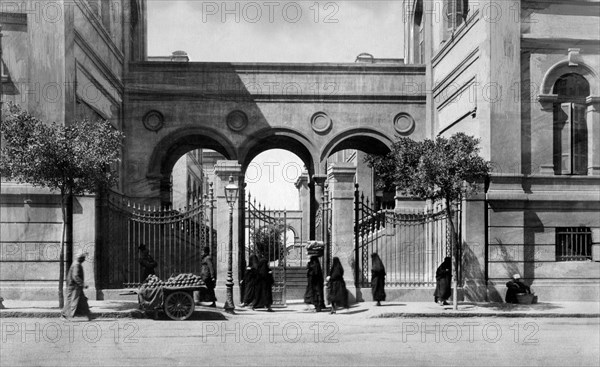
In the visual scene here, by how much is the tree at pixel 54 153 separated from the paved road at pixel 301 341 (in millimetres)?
3215

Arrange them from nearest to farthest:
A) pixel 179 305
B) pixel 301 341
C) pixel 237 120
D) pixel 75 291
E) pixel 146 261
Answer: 1. pixel 301 341
2. pixel 75 291
3. pixel 179 305
4. pixel 146 261
5. pixel 237 120

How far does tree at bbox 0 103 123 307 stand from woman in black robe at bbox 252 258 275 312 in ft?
14.9

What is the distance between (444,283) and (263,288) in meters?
Result: 4.69

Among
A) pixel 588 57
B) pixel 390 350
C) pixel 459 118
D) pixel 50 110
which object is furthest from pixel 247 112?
pixel 390 350

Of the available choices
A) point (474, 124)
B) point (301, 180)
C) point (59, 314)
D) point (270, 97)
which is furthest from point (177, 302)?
point (301, 180)

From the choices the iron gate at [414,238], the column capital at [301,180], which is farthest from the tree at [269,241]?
the column capital at [301,180]

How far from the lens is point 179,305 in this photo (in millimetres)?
15797

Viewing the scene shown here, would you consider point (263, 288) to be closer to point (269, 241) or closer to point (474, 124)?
point (269, 241)

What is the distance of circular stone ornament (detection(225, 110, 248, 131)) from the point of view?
90.6 feet

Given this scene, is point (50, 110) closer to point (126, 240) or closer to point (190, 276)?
point (126, 240)

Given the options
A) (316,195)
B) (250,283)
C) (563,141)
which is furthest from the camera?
(316,195)

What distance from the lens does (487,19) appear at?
2075 centimetres

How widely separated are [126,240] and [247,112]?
8738 mm

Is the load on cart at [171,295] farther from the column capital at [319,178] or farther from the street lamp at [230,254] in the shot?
the column capital at [319,178]
